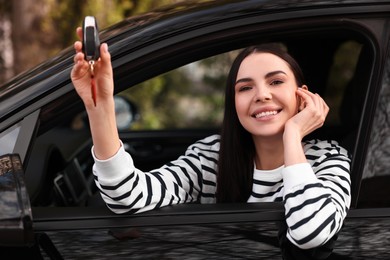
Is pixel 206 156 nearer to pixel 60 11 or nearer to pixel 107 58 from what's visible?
pixel 107 58

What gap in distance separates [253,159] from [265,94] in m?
0.30

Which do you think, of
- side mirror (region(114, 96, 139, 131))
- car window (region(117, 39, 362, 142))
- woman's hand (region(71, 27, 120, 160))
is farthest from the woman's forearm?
car window (region(117, 39, 362, 142))

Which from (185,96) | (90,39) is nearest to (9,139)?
(90,39)

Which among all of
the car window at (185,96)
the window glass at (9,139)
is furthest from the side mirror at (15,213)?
the car window at (185,96)

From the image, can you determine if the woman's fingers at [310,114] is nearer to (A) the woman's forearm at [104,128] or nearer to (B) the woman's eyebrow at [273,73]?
(B) the woman's eyebrow at [273,73]

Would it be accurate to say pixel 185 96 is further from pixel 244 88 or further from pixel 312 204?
pixel 312 204

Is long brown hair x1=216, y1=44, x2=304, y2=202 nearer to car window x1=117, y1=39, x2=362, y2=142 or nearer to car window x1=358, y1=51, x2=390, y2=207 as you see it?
car window x1=358, y1=51, x2=390, y2=207

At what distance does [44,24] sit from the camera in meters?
6.46

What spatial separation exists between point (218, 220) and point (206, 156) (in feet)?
1.73

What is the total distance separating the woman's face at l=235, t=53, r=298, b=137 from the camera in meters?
2.07

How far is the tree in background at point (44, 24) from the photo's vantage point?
6.43m

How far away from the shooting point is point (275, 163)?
7.29ft

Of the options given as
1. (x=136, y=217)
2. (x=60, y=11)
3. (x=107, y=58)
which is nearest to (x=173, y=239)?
(x=136, y=217)

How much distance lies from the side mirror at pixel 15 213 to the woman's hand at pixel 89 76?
0.25 metres
